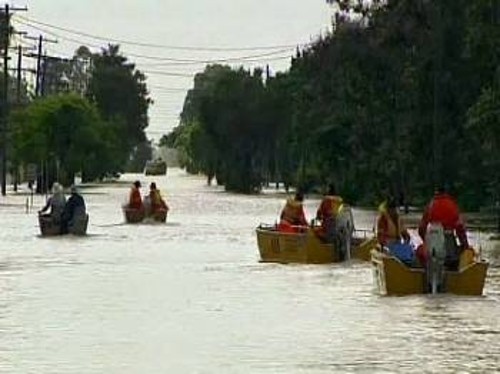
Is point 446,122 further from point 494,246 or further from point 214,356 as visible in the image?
point 214,356

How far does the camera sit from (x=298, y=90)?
93.8 m

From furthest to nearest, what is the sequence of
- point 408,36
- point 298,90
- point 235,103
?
1. point 235,103
2. point 298,90
3. point 408,36

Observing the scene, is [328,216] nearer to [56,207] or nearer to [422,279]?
[422,279]

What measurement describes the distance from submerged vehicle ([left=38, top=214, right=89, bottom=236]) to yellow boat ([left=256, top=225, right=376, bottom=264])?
12136mm

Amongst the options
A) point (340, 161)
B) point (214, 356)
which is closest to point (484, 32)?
point (214, 356)

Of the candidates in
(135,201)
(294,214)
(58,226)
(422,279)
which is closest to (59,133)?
(135,201)

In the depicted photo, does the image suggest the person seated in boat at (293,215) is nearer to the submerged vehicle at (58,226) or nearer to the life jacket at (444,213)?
the life jacket at (444,213)

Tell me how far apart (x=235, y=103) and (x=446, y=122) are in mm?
57723

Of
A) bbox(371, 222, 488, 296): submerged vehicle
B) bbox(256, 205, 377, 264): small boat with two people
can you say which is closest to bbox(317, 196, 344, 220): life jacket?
bbox(256, 205, 377, 264): small boat with two people

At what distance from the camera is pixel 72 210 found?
Result: 45906 millimetres

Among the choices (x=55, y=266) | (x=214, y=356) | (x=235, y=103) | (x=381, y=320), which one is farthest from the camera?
(x=235, y=103)

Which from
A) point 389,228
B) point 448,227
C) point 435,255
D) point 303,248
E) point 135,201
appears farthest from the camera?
point 135,201

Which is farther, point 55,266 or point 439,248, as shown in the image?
point 55,266

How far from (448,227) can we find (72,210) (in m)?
22.0
